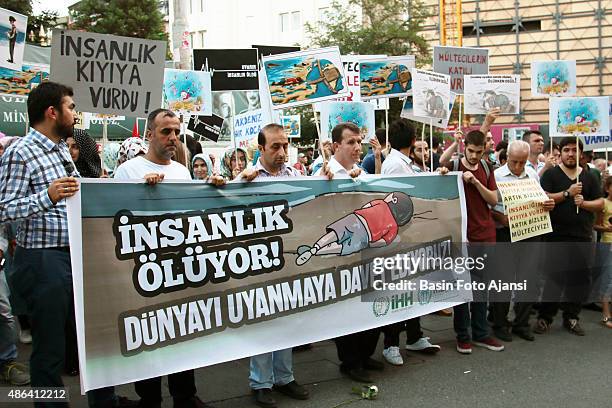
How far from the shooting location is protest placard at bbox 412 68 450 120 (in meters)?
6.11

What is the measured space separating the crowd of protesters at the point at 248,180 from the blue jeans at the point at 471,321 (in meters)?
0.01

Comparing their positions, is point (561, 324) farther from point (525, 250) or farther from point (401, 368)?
point (401, 368)

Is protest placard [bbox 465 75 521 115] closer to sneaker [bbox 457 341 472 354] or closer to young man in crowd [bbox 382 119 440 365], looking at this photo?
young man in crowd [bbox 382 119 440 365]

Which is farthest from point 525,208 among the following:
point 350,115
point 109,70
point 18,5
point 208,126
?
point 18,5

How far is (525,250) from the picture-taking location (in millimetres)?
6395

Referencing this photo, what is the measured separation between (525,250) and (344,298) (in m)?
2.42

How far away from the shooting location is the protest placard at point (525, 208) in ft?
20.3

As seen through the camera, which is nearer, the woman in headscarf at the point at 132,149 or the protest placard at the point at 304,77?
the protest placard at the point at 304,77

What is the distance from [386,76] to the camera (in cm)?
683

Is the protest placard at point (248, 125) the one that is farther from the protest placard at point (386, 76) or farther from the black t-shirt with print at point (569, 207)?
the black t-shirt with print at point (569, 207)

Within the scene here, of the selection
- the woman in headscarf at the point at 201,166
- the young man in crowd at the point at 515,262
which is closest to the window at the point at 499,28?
the woman in headscarf at the point at 201,166

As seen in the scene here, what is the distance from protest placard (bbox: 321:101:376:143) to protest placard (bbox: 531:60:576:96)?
2.09 meters

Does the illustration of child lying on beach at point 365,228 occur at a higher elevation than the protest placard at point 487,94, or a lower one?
lower

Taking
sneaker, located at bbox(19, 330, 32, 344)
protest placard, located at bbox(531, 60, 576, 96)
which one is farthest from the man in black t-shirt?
sneaker, located at bbox(19, 330, 32, 344)
